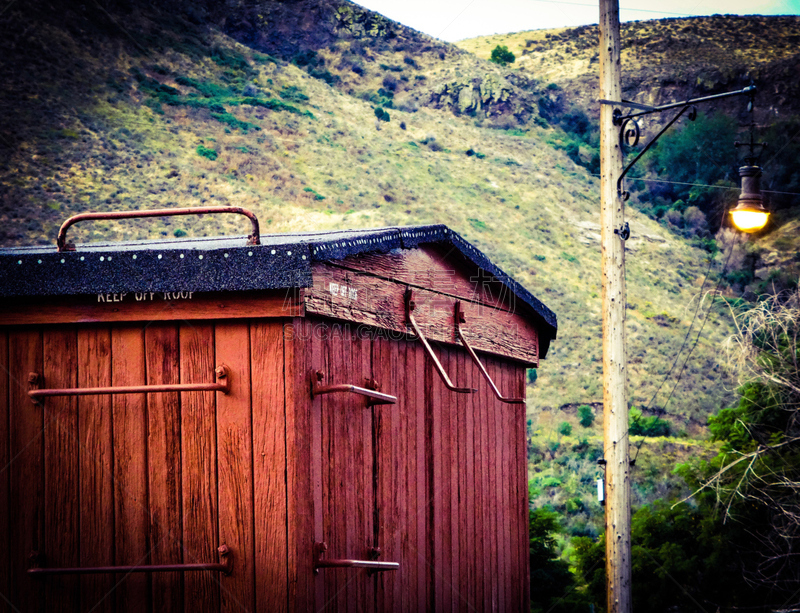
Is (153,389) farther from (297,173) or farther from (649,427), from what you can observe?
(297,173)

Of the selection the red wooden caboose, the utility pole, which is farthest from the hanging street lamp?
the red wooden caboose

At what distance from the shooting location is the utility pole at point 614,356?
646 cm

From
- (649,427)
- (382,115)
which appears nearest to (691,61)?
(382,115)

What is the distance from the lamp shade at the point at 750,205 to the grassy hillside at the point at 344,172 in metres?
14.6

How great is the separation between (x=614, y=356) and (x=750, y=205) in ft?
6.36

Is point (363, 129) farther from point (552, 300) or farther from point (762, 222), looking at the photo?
point (762, 222)

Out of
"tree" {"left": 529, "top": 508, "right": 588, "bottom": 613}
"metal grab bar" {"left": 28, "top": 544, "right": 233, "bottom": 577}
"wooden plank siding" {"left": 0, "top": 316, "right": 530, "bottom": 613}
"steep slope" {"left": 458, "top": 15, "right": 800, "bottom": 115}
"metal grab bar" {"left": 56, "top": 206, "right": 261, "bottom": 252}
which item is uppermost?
"steep slope" {"left": 458, "top": 15, "right": 800, "bottom": 115}

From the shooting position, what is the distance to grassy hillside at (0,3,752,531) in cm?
2961

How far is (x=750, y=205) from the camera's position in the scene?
6.57 metres

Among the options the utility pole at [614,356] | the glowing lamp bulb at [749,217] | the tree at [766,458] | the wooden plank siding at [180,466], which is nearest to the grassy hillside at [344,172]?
the tree at [766,458]

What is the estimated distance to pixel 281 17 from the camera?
224 ft

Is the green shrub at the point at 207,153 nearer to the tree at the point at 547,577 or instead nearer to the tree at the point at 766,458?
the tree at the point at 547,577

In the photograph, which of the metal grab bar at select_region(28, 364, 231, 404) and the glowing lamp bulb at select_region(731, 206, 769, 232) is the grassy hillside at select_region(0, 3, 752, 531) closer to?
the glowing lamp bulb at select_region(731, 206, 769, 232)

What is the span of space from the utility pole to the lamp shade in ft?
3.73
